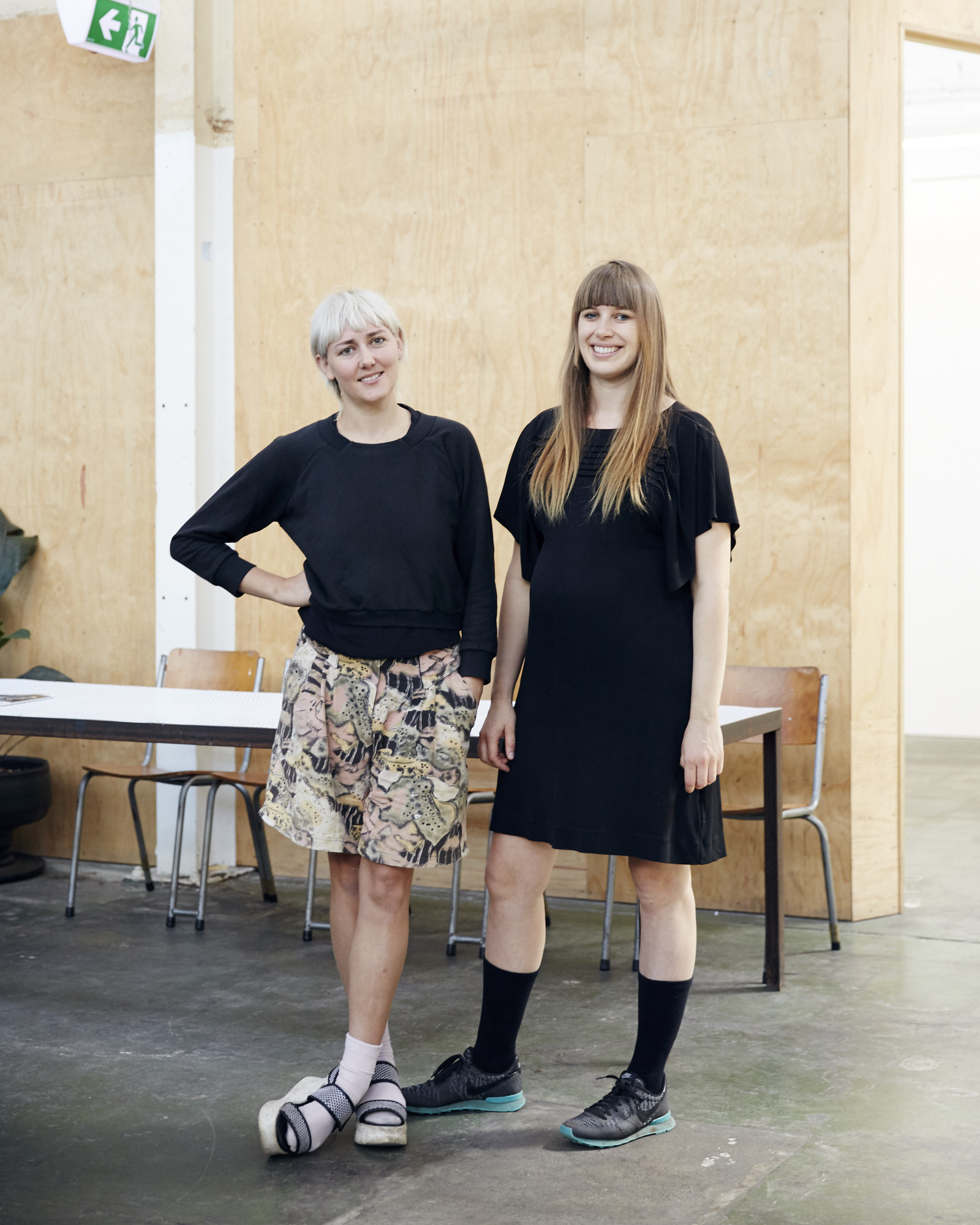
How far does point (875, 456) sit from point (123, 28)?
2930 mm

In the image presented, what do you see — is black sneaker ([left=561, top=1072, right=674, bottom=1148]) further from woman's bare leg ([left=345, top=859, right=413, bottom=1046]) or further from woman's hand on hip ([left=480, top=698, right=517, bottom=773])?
woman's hand on hip ([left=480, top=698, right=517, bottom=773])

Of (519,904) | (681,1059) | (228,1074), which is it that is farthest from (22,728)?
(681,1059)

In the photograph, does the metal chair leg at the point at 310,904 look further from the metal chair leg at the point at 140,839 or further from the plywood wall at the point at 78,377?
the plywood wall at the point at 78,377

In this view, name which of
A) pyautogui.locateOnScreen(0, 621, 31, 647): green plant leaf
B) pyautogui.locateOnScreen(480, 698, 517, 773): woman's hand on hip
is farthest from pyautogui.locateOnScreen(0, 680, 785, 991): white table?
pyautogui.locateOnScreen(0, 621, 31, 647): green plant leaf

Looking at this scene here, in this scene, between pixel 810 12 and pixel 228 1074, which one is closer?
pixel 228 1074

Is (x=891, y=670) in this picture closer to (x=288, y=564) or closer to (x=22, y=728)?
(x=288, y=564)

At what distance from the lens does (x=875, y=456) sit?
4.55m

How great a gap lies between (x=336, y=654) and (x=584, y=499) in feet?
1.78

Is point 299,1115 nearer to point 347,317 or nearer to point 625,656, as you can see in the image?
point 625,656

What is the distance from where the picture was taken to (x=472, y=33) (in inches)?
191

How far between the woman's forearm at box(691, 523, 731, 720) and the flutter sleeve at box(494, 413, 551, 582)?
1.09ft

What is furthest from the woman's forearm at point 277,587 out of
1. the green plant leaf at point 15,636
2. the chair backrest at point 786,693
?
the green plant leaf at point 15,636

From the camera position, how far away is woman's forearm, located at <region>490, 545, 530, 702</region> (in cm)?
278

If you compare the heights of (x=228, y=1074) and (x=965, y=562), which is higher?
(x=965, y=562)
